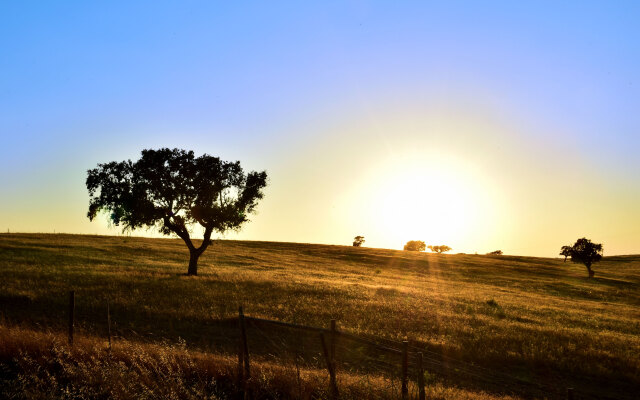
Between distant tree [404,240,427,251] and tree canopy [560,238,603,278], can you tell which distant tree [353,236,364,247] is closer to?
distant tree [404,240,427,251]

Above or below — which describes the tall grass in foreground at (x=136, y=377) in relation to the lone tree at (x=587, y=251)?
below

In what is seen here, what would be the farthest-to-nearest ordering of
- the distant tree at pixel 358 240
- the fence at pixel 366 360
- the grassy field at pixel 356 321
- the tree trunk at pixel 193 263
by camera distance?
the distant tree at pixel 358 240, the tree trunk at pixel 193 263, the grassy field at pixel 356 321, the fence at pixel 366 360

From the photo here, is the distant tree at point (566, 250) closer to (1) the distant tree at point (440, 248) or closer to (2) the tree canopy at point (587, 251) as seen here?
(2) the tree canopy at point (587, 251)

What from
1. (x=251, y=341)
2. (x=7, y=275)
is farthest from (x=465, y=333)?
(x=7, y=275)

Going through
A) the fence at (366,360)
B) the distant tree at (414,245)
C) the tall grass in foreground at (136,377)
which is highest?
the distant tree at (414,245)

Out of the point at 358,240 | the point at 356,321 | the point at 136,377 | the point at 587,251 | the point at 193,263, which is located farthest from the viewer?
the point at 358,240

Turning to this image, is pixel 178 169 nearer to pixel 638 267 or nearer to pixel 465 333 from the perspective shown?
pixel 465 333

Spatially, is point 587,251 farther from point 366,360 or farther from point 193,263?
point 366,360

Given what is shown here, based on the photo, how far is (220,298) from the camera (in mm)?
26250

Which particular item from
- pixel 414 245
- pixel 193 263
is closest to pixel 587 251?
pixel 193 263

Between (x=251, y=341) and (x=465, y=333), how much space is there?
1052 cm

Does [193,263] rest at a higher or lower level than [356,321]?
higher

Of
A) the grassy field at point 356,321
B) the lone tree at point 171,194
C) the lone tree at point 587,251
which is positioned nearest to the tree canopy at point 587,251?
the lone tree at point 587,251

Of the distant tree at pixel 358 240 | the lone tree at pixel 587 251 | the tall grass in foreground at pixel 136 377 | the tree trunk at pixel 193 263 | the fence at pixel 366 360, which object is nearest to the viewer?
the tall grass in foreground at pixel 136 377
